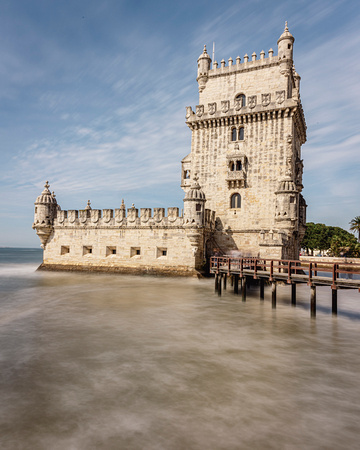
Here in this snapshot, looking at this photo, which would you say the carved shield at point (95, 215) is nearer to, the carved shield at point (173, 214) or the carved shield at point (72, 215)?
the carved shield at point (72, 215)

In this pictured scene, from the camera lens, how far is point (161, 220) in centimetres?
2494

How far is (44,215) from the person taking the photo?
92.0 ft

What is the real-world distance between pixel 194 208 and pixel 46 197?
46.8 ft

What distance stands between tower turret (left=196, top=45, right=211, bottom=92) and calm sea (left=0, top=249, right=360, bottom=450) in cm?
2147

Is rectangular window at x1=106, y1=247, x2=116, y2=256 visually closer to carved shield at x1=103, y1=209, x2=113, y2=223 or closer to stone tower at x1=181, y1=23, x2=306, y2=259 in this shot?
carved shield at x1=103, y1=209, x2=113, y2=223

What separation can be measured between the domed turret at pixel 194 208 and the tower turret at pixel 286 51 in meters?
12.3

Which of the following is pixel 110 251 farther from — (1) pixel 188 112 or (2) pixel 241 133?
(2) pixel 241 133

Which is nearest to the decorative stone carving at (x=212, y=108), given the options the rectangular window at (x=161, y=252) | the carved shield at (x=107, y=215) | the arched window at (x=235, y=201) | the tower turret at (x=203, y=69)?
the tower turret at (x=203, y=69)

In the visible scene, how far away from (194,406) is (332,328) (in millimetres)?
7647

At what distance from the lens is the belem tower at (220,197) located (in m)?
23.8

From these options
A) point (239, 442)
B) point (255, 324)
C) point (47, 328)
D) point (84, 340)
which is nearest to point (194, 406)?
point (239, 442)

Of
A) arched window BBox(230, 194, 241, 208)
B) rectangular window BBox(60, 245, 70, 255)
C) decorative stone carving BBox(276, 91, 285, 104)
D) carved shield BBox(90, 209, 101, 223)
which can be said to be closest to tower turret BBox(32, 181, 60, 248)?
rectangular window BBox(60, 245, 70, 255)

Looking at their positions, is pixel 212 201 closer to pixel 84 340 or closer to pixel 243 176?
pixel 243 176

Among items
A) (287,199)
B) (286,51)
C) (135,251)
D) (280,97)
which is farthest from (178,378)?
(286,51)
